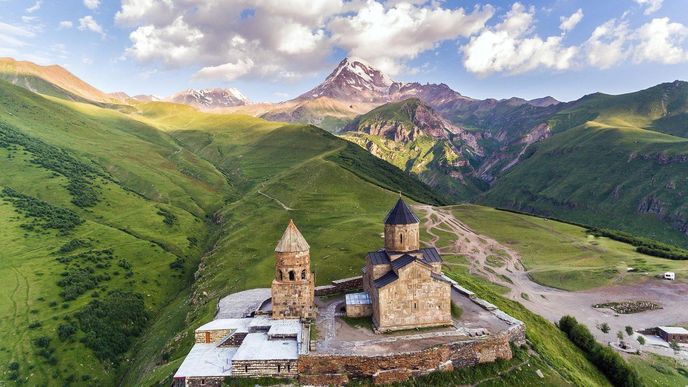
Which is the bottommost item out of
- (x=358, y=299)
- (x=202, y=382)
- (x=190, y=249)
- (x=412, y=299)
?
(x=190, y=249)

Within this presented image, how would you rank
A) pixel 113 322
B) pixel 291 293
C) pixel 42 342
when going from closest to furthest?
pixel 291 293, pixel 42 342, pixel 113 322

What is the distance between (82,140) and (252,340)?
499 ft

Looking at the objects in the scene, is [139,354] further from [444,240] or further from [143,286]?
[444,240]

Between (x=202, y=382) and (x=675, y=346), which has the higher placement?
(x=202, y=382)

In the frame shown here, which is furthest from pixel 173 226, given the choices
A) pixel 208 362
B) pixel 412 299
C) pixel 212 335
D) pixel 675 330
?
pixel 675 330

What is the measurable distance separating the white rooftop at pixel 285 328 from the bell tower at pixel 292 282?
3.97 feet

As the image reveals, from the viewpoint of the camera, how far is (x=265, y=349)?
2952 centimetres

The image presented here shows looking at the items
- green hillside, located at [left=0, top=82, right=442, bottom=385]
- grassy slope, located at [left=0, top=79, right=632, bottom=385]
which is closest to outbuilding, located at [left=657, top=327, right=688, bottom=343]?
grassy slope, located at [left=0, top=79, right=632, bottom=385]

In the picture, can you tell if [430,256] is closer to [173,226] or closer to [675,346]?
[675,346]

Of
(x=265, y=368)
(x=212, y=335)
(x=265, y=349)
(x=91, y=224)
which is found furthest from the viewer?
(x=91, y=224)

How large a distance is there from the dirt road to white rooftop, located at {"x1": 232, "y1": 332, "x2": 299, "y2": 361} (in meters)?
40.3

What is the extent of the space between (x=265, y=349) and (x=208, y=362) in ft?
14.8

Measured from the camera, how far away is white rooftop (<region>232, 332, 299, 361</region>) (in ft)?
92.8

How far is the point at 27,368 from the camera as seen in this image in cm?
4241
